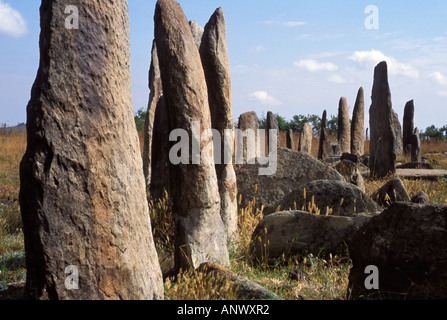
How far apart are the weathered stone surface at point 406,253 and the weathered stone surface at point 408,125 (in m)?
18.1

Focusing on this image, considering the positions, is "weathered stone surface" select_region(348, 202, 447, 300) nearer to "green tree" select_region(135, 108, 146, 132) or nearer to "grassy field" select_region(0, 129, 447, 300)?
"grassy field" select_region(0, 129, 447, 300)

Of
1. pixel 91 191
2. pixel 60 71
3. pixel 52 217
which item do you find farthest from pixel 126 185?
pixel 60 71

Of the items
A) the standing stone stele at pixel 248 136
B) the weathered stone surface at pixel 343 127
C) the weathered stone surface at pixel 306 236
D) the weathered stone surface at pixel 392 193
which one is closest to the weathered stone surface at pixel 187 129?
the weathered stone surface at pixel 306 236

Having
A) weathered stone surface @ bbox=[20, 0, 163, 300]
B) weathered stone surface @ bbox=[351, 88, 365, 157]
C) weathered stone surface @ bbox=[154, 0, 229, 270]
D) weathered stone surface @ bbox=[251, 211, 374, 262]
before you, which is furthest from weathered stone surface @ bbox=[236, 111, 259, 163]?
weathered stone surface @ bbox=[351, 88, 365, 157]

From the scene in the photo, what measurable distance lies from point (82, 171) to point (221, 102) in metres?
3.78

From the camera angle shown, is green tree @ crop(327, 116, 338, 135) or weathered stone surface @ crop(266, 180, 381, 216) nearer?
weathered stone surface @ crop(266, 180, 381, 216)

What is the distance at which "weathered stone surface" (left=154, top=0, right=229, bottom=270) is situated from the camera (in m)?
5.65

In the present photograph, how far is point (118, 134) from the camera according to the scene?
12.8ft

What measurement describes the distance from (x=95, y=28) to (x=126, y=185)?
1.23 metres

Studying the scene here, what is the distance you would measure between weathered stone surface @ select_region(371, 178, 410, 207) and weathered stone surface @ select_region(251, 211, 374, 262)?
2109mm

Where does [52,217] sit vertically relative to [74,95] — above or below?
below

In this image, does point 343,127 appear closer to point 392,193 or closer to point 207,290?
point 392,193

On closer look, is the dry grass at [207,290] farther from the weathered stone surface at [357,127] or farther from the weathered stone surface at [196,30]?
the weathered stone surface at [357,127]
